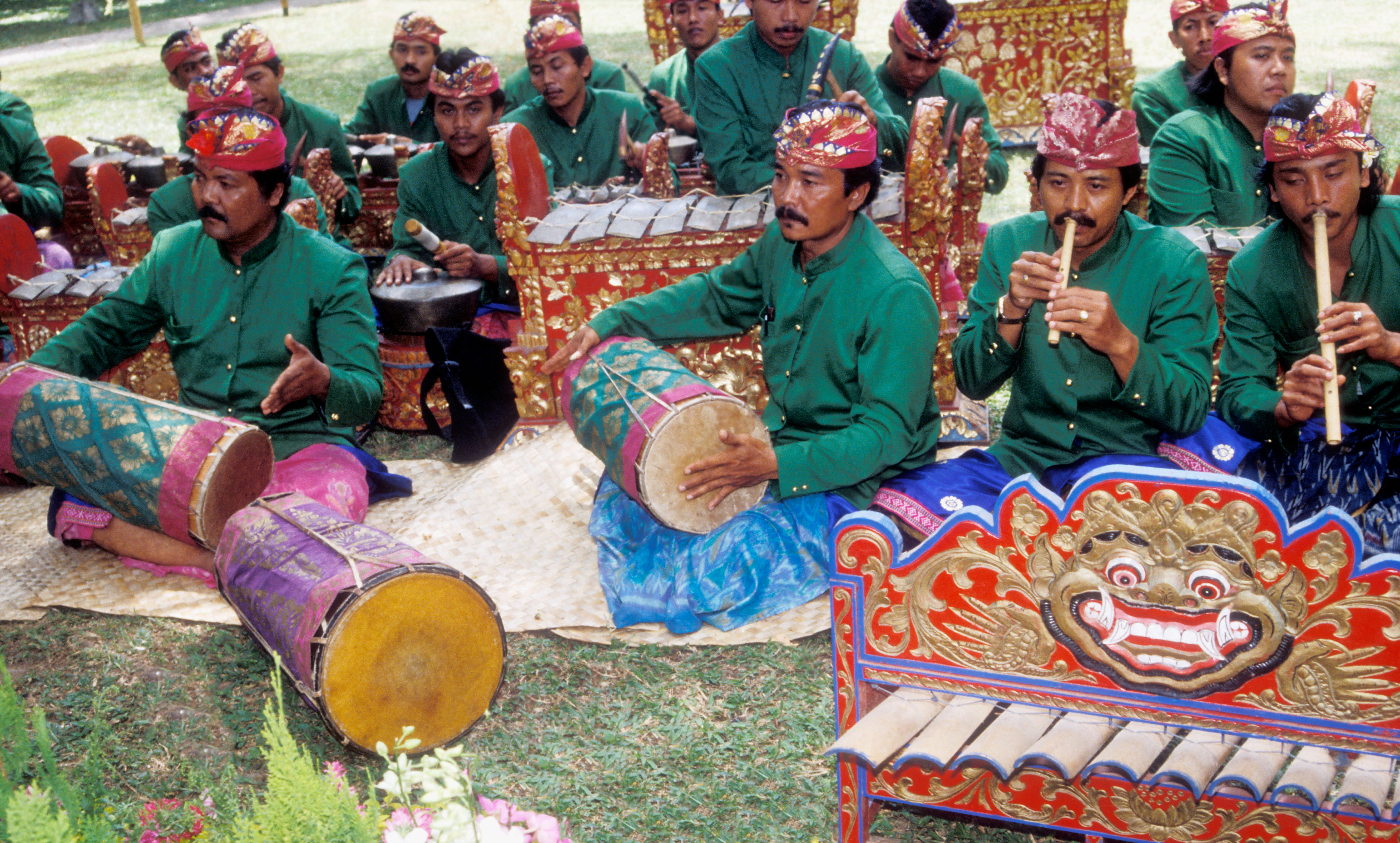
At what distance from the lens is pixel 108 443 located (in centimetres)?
418

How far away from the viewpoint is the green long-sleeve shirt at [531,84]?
8180 millimetres

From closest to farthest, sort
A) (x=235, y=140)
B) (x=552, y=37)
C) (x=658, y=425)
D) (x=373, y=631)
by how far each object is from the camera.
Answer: (x=373, y=631) < (x=658, y=425) < (x=235, y=140) < (x=552, y=37)

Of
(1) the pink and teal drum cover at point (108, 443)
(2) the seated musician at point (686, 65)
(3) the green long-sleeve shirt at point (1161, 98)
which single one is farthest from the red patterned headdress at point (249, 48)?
(3) the green long-sleeve shirt at point (1161, 98)

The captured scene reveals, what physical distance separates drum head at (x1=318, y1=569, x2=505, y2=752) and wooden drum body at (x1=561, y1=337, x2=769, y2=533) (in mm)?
712

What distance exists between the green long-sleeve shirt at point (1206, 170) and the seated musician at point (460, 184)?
3153mm

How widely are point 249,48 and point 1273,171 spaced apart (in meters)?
6.11

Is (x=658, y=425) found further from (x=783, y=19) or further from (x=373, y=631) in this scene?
Answer: (x=783, y=19)

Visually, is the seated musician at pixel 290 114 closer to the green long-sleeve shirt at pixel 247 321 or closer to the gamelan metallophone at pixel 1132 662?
the green long-sleeve shirt at pixel 247 321

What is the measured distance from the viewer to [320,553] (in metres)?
3.54

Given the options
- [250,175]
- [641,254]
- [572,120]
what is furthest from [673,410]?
[572,120]

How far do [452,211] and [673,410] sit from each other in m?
3.04

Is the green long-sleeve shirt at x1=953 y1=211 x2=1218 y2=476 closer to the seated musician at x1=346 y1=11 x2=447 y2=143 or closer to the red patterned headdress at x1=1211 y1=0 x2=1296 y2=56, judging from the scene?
the red patterned headdress at x1=1211 y1=0 x2=1296 y2=56

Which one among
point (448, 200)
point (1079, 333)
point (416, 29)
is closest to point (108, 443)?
point (448, 200)

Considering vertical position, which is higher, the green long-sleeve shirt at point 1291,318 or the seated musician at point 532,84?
the seated musician at point 532,84
